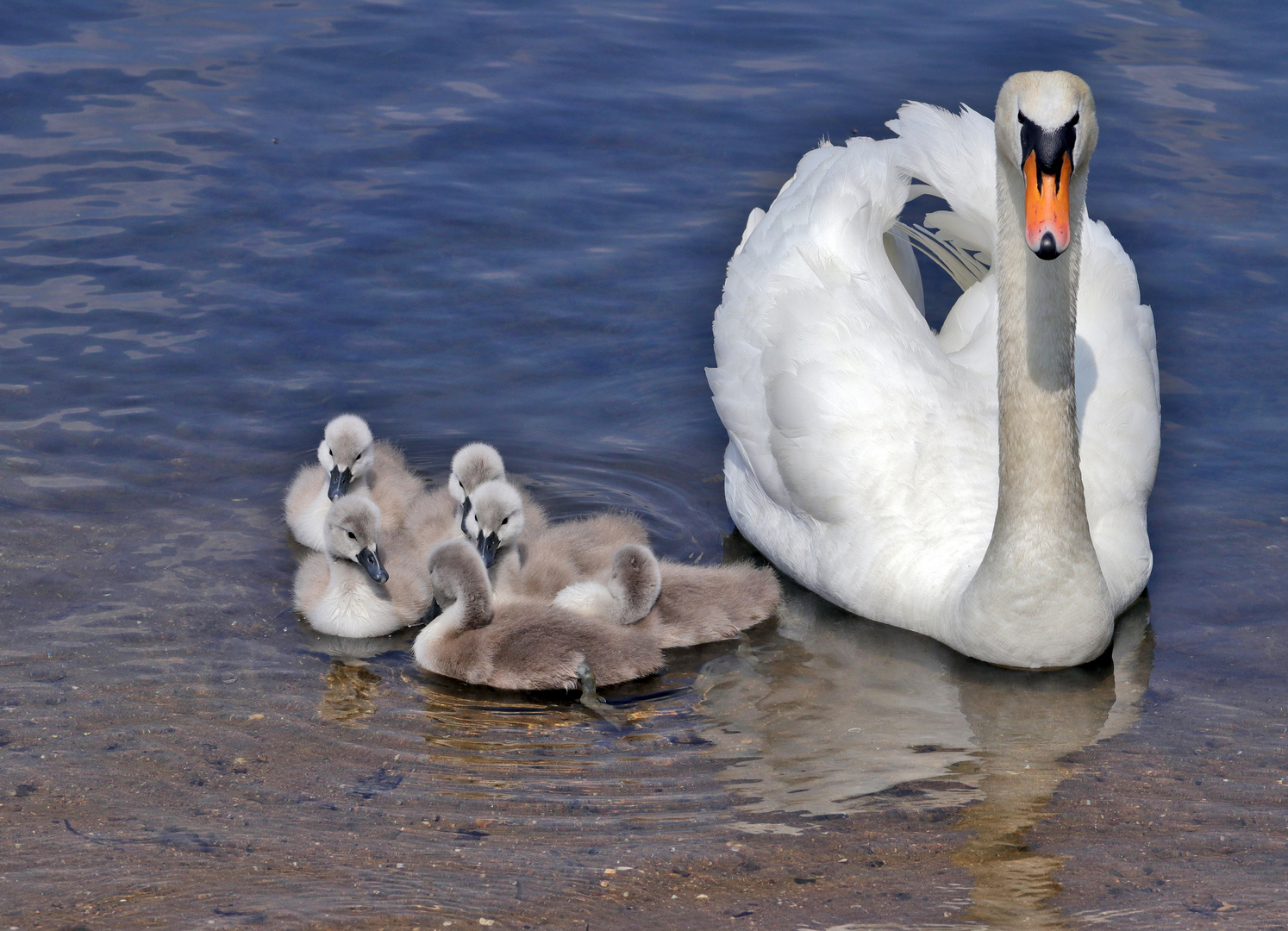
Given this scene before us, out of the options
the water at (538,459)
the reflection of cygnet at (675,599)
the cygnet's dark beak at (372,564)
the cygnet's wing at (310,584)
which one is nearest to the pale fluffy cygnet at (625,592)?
the reflection of cygnet at (675,599)

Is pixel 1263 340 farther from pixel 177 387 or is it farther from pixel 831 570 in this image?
pixel 177 387

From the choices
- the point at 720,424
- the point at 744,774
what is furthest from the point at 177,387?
the point at 744,774

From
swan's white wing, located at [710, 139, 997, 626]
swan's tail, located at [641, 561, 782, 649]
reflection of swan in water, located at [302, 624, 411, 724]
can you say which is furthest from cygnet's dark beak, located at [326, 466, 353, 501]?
swan's white wing, located at [710, 139, 997, 626]

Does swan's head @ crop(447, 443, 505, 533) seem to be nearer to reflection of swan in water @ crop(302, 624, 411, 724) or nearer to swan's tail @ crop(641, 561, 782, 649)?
reflection of swan in water @ crop(302, 624, 411, 724)

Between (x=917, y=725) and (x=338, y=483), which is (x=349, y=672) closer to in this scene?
(x=338, y=483)

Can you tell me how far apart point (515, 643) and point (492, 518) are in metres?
0.68

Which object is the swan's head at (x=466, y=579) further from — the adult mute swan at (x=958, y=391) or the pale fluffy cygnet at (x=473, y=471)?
the adult mute swan at (x=958, y=391)

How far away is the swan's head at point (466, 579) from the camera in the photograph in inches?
267

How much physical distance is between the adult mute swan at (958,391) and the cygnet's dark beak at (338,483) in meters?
1.77

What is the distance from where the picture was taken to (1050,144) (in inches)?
221

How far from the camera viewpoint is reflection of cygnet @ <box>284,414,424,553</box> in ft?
25.1

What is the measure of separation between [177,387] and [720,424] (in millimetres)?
2898

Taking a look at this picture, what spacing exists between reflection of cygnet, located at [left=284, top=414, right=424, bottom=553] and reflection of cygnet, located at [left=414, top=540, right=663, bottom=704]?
87 cm

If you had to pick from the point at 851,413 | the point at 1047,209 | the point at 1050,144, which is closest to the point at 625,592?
the point at 851,413
